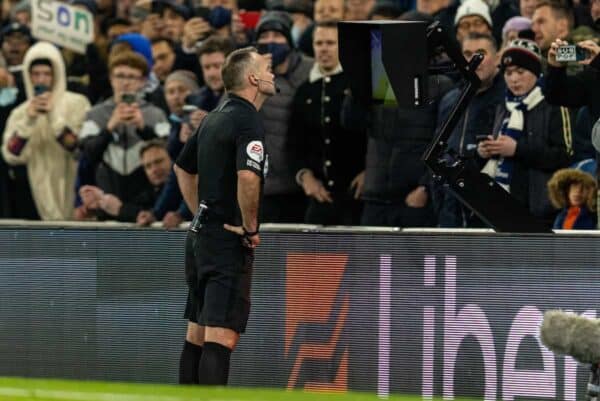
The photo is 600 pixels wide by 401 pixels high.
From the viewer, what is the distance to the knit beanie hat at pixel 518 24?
42.6ft

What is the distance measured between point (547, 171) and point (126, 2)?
291 inches

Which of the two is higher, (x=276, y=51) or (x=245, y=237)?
(x=276, y=51)

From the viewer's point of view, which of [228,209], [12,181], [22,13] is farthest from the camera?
[22,13]

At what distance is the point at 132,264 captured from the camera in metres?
12.3

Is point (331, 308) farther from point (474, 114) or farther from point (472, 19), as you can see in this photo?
point (472, 19)

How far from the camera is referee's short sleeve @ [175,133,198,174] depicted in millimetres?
11156

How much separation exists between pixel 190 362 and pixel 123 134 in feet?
11.8

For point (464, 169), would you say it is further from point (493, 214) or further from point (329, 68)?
point (329, 68)

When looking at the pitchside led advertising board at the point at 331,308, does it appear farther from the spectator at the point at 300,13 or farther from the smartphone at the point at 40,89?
the spectator at the point at 300,13

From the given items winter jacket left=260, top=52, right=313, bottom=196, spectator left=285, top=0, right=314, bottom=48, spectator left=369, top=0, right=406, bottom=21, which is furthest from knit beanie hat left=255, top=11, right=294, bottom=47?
spectator left=285, top=0, right=314, bottom=48

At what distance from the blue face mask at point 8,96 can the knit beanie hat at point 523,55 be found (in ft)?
18.3

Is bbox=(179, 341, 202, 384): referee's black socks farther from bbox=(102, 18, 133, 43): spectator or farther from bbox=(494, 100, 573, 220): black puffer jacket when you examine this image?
bbox=(102, 18, 133, 43): spectator

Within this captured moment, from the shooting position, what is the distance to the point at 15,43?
56.1 ft

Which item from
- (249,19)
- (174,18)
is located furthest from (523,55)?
(174,18)
